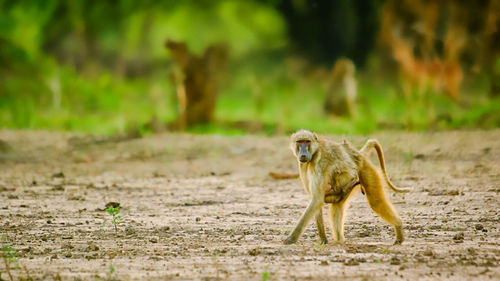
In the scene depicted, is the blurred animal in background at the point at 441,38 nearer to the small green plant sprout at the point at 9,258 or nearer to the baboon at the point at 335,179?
the baboon at the point at 335,179

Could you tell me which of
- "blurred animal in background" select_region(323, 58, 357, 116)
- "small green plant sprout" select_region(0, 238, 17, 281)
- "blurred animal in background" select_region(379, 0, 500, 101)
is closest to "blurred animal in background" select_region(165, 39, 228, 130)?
"blurred animal in background" select_region(323, 58, 357, 116)

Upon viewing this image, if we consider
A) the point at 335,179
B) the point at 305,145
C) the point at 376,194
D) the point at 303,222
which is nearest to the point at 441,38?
the point at 376,194

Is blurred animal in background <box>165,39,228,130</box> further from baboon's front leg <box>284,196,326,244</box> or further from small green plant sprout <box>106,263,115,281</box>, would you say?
small green plant sprout <box>106,263,115,281</box>

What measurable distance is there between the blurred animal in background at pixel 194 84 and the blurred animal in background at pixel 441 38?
177 inches

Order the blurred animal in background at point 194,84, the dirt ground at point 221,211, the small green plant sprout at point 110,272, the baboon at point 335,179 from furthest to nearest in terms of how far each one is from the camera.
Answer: the blurred animal in background at point 194,84 < the baboon at point 335,179 < the dirt ground at point 221,211 < the small green plant sprout at point 110,272

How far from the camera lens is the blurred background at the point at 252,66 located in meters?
17.0

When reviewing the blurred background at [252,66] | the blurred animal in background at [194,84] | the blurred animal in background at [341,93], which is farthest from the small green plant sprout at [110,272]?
the blurred animal in background at [341,93]

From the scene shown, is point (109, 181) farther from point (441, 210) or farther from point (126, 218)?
point (441, 210)

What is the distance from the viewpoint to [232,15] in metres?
28.0

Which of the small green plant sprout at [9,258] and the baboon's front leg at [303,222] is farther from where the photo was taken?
the baboon's front leg at [303,222]

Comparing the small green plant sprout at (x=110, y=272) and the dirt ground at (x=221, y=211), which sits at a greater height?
the dirt ground at (x=221, y=211)

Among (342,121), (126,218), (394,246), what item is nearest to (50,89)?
(342,121)

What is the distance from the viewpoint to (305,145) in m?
7.05

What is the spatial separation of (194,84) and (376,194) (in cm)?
1016
